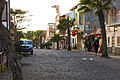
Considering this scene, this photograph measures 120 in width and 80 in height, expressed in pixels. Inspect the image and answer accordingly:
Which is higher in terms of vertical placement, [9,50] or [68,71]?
[9,50]

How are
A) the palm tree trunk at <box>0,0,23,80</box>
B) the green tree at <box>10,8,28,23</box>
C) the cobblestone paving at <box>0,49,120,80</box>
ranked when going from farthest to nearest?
the green tree at <box>10,8,28,23</box> → the cobblestone paving at <box>0,49,120,80</box> → the palm tree trunk at <box>0,0,23,80</box>

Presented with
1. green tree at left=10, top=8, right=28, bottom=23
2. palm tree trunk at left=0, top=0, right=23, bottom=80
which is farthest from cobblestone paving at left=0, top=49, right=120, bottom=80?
green tree at left=10, top=8, right=28, bottom=23

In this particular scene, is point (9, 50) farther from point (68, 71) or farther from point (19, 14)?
point (19, 14)

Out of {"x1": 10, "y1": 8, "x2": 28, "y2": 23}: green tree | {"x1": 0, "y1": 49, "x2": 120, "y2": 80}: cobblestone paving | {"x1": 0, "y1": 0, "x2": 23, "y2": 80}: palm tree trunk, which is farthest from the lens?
{"x1": 10, "y1": 8, "x2": 28, "y2": 23}: green tree

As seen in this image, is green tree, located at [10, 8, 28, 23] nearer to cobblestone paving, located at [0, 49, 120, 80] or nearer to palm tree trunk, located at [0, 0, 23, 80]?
cobblestone paving, located at [0, 49, 120, 80]

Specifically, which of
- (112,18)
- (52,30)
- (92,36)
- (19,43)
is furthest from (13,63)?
(52,30)

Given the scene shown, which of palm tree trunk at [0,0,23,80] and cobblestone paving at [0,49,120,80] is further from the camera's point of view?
cobblestone paving at [0,49,120,80]

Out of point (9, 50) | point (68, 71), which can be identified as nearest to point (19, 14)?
point (68, 71)

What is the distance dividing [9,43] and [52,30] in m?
133

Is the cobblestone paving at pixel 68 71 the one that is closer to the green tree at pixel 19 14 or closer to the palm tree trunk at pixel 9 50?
the palm tree trunk at pixel 9 50

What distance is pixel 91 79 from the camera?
10.8 m

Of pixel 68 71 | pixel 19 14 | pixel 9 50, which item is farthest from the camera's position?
pixel 19 14

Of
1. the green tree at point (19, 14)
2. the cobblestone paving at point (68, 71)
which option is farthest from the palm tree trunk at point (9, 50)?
the green tree at point (19, 14)

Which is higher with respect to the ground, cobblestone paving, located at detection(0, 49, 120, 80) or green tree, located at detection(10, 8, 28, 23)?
green tree, located at detection(10, 8, 28, 23)
